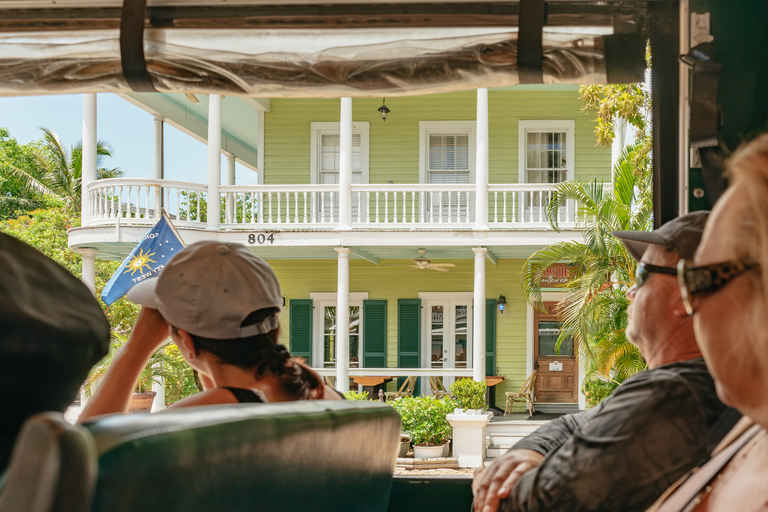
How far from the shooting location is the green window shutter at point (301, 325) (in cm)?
1492

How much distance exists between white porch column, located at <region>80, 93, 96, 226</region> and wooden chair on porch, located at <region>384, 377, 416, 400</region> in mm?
6337

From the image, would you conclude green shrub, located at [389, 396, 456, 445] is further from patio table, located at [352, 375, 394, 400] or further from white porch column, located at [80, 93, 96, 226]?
white porch column, located at [80, 93, 96, 226]

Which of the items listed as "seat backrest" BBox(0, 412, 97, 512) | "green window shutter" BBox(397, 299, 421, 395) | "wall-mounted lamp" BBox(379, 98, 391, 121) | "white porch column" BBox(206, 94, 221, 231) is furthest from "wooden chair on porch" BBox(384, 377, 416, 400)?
"seat backrest" BBox(0, 412, 97, 512)

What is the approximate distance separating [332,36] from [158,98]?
12.3 metres

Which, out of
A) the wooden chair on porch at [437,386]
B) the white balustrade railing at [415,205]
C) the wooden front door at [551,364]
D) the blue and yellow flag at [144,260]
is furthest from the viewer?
the wooden front door at [551,364]

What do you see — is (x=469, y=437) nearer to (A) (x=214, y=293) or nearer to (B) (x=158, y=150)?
(B) (x=158, y=150)

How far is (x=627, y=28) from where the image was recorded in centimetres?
233

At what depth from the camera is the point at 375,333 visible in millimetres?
14922

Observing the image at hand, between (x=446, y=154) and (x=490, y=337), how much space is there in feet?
12.6

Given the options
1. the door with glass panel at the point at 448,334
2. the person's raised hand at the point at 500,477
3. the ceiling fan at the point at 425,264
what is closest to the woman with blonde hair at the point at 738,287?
the person's raised hand at the point at 500,477

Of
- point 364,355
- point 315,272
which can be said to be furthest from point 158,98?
point 364,355

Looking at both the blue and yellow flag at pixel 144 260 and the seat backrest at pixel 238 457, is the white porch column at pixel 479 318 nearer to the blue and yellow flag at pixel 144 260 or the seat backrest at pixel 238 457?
the blue and yellow flag at pixel 144 260

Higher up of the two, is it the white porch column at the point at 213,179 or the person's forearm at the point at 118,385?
the white porch column at the point at 213,179

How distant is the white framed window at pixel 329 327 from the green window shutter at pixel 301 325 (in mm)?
176
